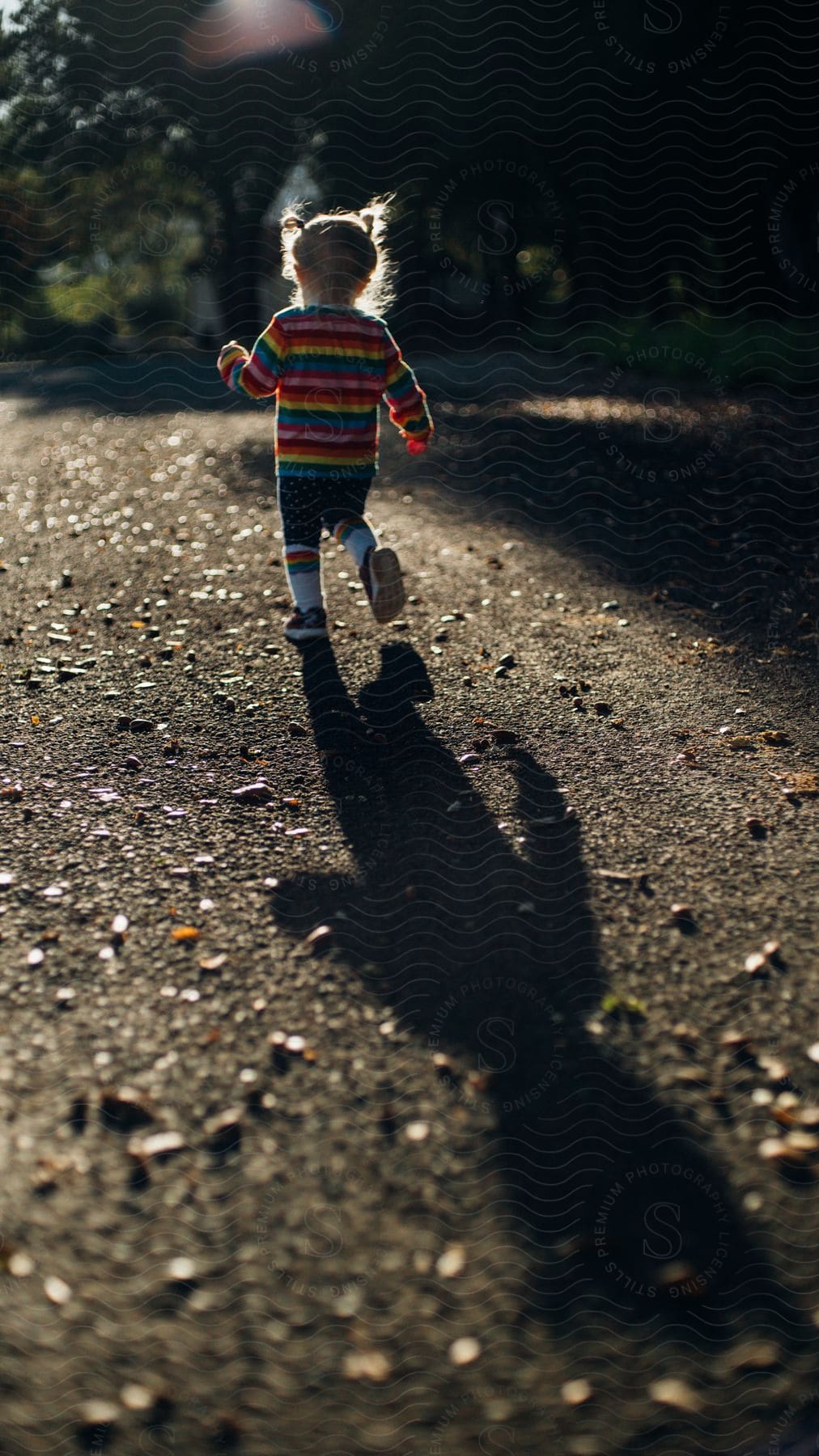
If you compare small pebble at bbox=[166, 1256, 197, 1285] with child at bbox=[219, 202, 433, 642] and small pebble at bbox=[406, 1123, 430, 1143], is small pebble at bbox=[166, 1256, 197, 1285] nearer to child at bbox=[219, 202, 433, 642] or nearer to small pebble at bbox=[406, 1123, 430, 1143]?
small pebble at bbox=[406, 1123, 430, 1143]

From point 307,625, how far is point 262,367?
121 centimetres

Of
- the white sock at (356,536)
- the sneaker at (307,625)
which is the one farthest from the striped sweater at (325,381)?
the sneaker at (307,625)

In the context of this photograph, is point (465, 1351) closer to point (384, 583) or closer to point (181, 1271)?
point (181, 1271)

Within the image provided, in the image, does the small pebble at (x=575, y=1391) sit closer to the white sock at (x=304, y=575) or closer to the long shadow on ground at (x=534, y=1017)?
the long shadow on ground at (x=534, y=1017)

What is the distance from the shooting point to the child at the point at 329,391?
5.16m

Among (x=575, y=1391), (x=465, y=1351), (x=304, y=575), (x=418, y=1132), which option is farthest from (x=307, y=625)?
(x=575, y=1391)

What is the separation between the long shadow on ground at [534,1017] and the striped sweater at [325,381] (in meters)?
1.59

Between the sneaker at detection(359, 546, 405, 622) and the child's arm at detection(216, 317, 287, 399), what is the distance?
88cm

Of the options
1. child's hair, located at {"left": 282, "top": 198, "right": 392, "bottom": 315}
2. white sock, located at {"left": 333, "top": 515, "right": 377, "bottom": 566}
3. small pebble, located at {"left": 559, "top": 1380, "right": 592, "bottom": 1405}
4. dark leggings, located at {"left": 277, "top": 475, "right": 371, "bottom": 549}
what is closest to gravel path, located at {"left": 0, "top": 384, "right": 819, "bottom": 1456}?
small pebble, located at {"left": 559, "top": 1380, "right": 592, "bottom": 1405}

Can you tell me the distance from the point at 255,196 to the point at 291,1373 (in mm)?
23890

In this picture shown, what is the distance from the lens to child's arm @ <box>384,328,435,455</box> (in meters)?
5.36

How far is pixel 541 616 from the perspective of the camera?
6.07 m

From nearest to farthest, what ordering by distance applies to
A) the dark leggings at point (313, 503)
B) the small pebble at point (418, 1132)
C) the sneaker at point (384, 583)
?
the small pebble at point (418, 1132), the sneaker at point (384, 583), the dark leggings at point (313, 503)

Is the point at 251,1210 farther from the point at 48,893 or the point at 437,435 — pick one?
the point at 437,435
